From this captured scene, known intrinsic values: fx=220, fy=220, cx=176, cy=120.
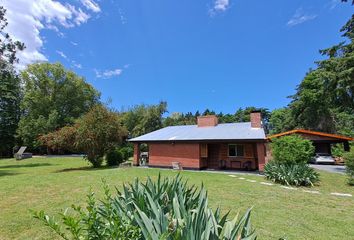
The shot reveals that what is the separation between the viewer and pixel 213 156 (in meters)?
19.9

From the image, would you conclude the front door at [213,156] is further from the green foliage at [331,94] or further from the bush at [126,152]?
the green foliage at [331,94]

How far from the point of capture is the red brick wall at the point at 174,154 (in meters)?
18.1

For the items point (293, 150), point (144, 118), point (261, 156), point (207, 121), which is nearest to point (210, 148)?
point (207, 121)

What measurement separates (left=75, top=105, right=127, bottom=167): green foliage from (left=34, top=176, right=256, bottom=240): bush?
51.8ft

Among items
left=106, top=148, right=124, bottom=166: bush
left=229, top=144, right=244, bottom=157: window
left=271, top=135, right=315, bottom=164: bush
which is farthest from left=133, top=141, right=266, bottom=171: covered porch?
left=271, top=135, right=315, bottom=164: bush

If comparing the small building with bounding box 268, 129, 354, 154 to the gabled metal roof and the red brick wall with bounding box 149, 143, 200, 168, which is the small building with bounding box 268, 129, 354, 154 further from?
the red brick wall with bounding box 149, 143, 200, 168

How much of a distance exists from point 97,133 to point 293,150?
14.4m

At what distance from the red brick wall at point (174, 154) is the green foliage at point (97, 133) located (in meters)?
3.50

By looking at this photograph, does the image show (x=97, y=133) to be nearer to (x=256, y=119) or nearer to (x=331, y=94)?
(x=256, y=119)

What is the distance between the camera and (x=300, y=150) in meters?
12.2

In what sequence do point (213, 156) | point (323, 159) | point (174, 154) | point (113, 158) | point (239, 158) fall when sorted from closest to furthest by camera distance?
point (239, 158), point (174, 154), point (213, 156), point (113, 158), point (323, 159)

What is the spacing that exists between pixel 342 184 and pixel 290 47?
614 inches

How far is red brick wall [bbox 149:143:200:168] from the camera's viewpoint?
714 inches

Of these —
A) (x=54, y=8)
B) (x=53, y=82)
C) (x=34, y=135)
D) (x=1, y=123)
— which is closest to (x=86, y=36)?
(x=54, y=8)
